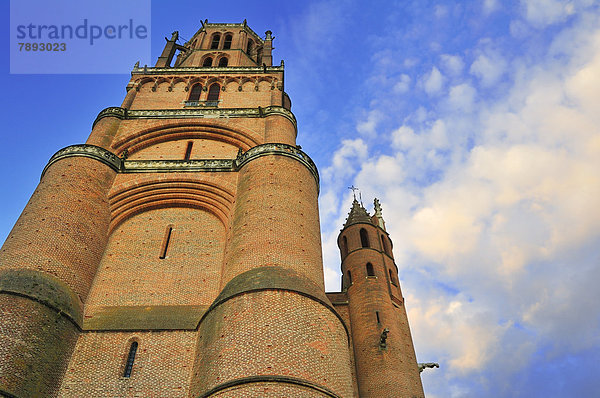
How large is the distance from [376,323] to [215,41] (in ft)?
71.7

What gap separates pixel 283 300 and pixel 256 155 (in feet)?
20.2

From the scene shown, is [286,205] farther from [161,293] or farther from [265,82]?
[265,82]

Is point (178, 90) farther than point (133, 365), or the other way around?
point (178, 90)

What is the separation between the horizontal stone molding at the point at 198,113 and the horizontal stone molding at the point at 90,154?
3.51 metres

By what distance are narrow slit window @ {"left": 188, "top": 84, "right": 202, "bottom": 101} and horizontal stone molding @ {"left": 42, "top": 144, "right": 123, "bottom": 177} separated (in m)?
6.62

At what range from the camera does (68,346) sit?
10539 mm

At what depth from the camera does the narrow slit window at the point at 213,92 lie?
21536 millimetres

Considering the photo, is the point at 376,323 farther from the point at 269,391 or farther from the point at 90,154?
the point at 90,154

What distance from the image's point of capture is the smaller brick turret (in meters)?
15.5

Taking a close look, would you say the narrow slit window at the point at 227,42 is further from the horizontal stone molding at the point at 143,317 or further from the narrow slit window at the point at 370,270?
the horizontal stone molding at the point at 143,317

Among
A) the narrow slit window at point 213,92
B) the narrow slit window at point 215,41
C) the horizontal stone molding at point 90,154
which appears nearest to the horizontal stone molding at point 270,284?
the horizontal stone molding at point 90,154

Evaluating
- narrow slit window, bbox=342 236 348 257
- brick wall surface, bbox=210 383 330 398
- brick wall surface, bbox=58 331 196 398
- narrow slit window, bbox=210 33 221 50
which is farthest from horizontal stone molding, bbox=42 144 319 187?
narrow slit window, bbox=210 33 221 50

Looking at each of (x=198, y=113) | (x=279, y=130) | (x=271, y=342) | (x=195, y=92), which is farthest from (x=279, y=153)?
(x=195, y=92)

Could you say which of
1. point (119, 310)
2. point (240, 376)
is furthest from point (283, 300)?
point (119, 310)
